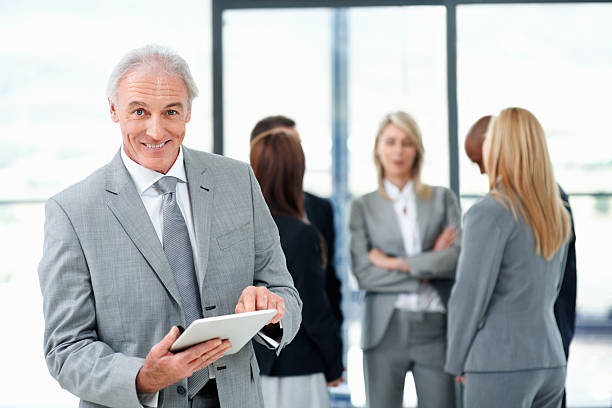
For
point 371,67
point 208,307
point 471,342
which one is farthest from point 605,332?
point 208,307

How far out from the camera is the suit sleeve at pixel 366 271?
130 inches

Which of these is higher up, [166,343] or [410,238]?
[410,238]

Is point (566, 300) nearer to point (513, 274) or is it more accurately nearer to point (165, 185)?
point (513, 274)

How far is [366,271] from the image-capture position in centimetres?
334

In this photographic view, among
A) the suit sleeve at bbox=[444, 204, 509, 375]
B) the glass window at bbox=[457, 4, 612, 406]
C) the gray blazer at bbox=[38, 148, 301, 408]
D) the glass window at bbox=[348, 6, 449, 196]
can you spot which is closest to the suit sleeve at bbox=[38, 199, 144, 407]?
the gray blazer at bbox=[38, 148, 301, 408]

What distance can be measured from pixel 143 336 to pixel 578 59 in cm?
303

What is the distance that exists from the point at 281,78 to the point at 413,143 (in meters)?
0.75

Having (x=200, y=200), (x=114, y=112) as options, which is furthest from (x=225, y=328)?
(x=114, y=112)

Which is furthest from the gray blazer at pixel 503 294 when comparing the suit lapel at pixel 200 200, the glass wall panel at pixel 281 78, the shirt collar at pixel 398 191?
the glass wall panel at pixel 281 78

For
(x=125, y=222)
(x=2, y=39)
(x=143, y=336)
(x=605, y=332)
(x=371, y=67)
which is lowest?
(x=605, y=332)

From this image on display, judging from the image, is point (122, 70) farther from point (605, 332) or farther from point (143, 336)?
point (605, 332)

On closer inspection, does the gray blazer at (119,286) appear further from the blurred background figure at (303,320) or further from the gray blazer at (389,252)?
the gray blazer at (389,252)

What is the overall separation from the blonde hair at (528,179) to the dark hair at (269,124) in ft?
3.64

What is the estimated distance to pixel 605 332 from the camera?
3953 millimetres
